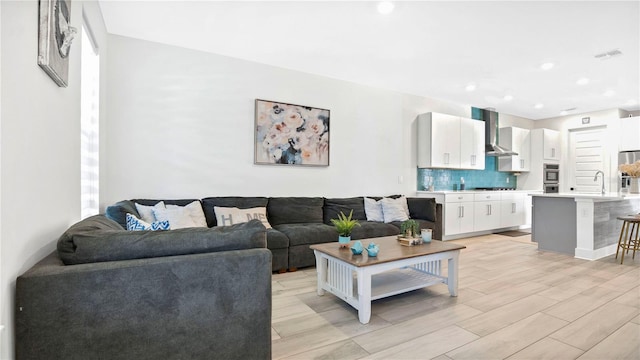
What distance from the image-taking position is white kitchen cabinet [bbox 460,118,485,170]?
5.92 m

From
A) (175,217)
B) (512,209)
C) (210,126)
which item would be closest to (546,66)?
(512,209)

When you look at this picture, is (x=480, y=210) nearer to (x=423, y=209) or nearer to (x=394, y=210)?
(x=423, y=209)

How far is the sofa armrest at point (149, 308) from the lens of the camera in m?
1.09

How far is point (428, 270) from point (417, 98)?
378cm

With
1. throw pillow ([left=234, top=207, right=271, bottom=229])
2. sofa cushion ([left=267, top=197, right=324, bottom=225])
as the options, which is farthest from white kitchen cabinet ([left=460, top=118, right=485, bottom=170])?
throw pillow ([left=234, top=207, right=271, bottom=229])

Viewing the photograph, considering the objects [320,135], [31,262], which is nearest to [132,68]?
[320,135]

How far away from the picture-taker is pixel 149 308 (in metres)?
1.24

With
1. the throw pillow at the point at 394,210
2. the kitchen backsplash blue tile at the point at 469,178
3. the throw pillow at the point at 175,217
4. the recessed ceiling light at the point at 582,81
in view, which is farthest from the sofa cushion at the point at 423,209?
the throw pillow at the point at 175,217

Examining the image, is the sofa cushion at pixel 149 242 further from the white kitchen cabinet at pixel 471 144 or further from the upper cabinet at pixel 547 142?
the upper cabinet at pixel 547 142

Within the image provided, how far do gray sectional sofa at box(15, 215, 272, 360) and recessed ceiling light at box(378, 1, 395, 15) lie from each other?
233 cm

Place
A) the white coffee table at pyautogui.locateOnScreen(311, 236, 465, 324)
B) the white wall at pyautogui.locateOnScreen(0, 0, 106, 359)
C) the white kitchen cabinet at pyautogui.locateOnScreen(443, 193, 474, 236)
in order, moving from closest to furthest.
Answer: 1. the white wall at pyautogui.locateOnScreen(0, 0, 106, 359)
2. the white coffee table at pyautogui.locateOnScreen(311, 236, 465, 324)
3. the white kitchen cabinet at pyautogui.locateOnScreen(443, 193, 474, 236)

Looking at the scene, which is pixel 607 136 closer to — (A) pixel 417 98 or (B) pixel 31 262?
(A) pixel 417 98

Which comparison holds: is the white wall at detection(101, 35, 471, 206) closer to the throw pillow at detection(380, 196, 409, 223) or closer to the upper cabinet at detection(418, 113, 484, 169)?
the throw pillow at detection(380, 196, 409, 223)

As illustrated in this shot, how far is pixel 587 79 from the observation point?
471cm
